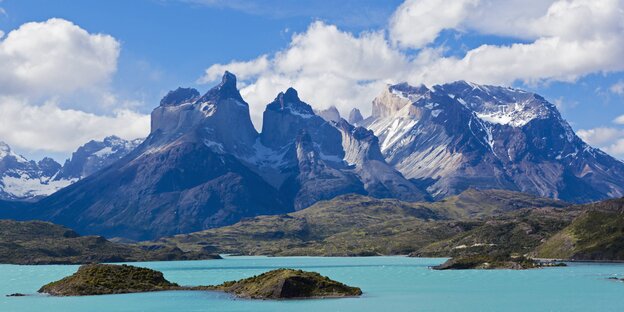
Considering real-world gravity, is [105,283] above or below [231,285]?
above

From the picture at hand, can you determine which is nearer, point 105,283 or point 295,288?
point 295,288

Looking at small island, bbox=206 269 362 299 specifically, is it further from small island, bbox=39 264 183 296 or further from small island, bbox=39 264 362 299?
small island, bbox=39 264 183 296

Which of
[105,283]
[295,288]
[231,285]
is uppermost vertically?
[105,283]

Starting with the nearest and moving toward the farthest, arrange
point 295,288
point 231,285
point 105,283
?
point 295,288, point 105,283, point 231,285

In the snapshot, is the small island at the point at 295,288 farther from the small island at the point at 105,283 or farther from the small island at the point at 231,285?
the small island at the point at 105,283

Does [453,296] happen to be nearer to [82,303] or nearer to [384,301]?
[384,301]

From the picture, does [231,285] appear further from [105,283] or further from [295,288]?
[105,283]

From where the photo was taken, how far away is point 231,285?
193 meters

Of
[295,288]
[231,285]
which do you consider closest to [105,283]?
[231,285]

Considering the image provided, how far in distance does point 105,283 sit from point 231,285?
30840 mm

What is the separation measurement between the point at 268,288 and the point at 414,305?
3477cm

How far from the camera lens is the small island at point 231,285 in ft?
556

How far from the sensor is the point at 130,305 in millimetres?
156250

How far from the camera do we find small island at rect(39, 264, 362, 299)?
556 feet
